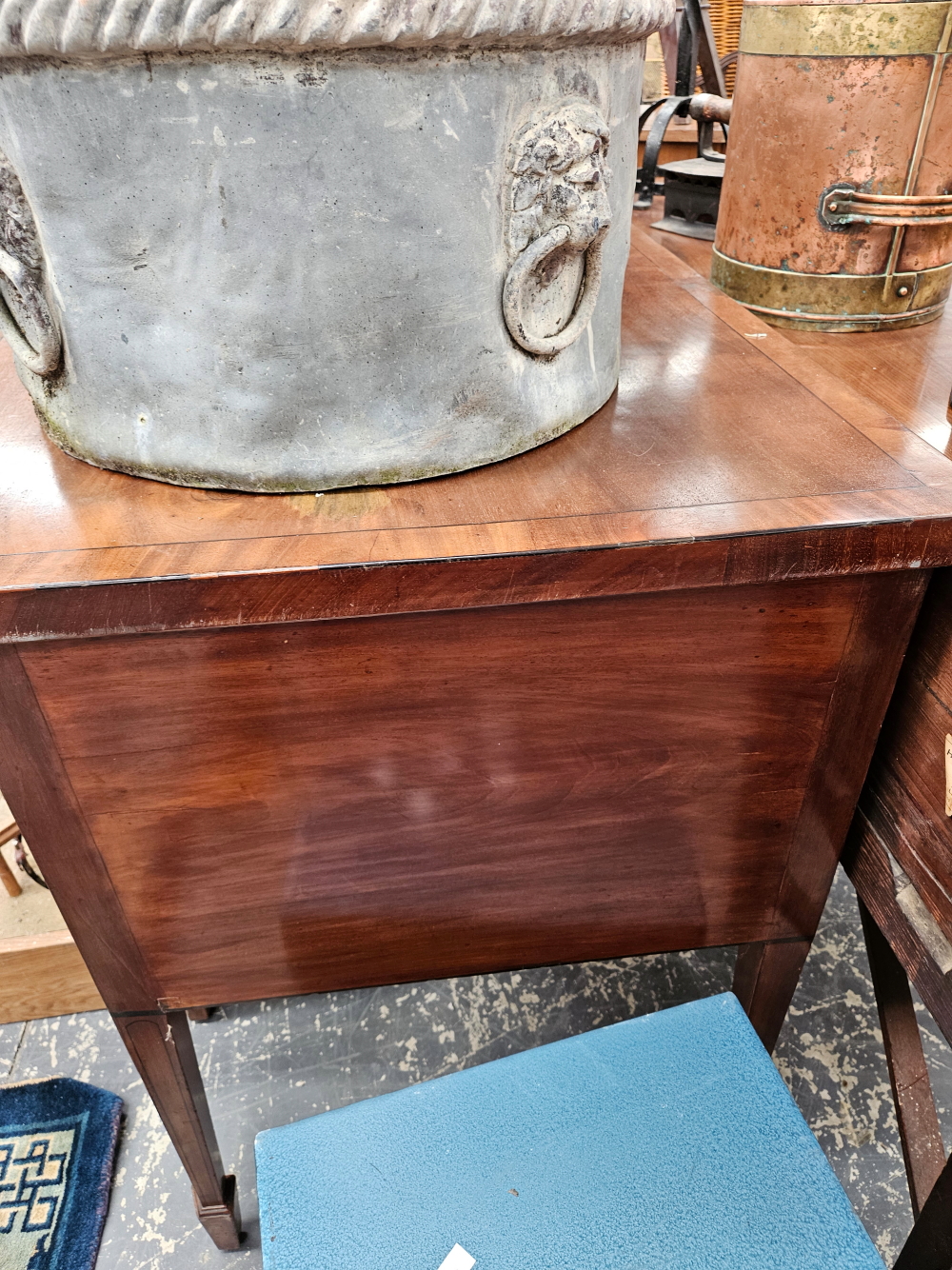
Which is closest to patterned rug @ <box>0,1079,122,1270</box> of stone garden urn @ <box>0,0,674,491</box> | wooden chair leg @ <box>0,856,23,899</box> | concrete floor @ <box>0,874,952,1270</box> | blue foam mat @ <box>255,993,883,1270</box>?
concrete floor @ <box>0,874,952,1270</box>

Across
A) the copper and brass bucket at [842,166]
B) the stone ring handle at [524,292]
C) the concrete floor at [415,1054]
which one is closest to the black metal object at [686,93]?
the copper and brass bucket at [842,166]

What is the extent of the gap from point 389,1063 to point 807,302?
3.71 ft

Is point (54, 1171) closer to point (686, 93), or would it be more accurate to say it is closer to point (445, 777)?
point (445, 777)

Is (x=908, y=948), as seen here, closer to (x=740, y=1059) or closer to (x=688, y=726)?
(x=740, y=1059)

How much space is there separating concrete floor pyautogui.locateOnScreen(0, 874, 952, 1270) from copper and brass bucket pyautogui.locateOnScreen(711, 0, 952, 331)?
0.95 metres

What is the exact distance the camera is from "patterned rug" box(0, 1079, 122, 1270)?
1063 mm

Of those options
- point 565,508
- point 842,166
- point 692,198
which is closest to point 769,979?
point 565,508

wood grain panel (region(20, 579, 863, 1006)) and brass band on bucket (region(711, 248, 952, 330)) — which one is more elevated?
brass band on bucket (region(711, 248, 952, 330))

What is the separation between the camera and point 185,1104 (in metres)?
0.94

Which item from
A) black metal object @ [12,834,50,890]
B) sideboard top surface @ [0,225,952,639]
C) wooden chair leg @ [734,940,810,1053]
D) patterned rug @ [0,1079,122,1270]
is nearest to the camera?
sideboard top surface @ [0,225,952,639]

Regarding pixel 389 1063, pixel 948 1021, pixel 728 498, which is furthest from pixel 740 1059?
pixel 389 1063

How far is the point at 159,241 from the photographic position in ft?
1.94

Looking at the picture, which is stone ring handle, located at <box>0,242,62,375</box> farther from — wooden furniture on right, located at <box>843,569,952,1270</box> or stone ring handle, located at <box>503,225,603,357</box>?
wooden furniture on right, located at <box>843,569,952,1270</box>

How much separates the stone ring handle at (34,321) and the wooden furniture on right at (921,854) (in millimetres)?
711
